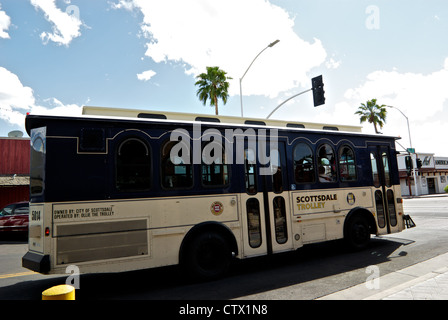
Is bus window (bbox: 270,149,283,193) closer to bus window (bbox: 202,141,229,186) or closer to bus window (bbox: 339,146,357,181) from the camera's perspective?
bus window (bbox: 202,141,229,186)

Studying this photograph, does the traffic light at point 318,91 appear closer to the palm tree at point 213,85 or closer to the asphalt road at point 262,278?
the asphalt road at point 262,278

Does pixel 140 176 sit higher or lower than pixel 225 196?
higher

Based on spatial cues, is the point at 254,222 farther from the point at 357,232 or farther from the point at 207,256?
the point at 357,232

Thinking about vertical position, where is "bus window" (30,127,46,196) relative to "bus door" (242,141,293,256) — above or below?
above

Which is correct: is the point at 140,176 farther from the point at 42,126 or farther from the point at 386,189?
the point at 386,189

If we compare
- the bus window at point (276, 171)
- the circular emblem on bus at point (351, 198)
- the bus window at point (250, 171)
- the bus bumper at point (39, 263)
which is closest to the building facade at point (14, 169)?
the bus bumper at point (39, 263)

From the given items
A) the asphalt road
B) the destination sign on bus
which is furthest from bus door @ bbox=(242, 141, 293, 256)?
the asphalt road

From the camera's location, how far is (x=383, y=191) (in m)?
8.70

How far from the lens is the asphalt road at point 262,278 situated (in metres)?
5.14

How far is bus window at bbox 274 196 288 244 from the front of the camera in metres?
6.70

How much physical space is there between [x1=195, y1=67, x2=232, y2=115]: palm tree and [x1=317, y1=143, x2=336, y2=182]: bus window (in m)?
20.6

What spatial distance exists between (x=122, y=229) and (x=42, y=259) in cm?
127
